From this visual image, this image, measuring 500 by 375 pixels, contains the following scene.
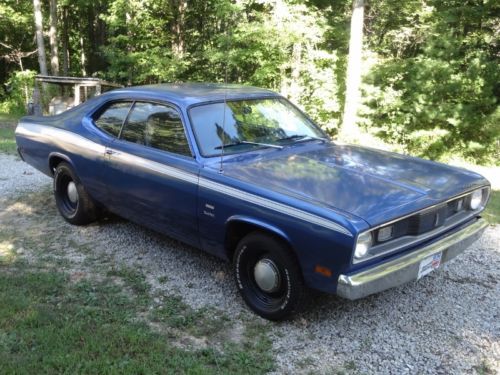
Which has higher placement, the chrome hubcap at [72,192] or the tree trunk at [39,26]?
the tree trunk at [39,26]

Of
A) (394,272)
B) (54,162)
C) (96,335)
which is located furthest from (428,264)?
(54,162)

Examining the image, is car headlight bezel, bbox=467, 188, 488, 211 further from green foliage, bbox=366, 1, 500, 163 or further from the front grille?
green foliage, bbox=366, 1, 500, 163

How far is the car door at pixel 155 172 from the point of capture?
4016mm

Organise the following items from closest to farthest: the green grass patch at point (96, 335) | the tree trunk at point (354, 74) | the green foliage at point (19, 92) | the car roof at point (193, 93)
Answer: the green grass patch at point (96, 335) < the car roof at point (193, 93) < the tree trunk at point (354, 74) < the green foliage at point (19, 92)

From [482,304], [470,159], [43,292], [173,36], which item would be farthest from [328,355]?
[173,36]

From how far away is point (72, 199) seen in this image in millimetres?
5637

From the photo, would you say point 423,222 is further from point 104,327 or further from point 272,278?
point 104,327

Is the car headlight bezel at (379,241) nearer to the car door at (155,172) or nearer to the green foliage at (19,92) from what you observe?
the car door at (155,172)

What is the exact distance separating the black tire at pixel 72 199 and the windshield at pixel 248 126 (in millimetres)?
1945

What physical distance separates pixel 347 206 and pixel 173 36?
57.0 ft

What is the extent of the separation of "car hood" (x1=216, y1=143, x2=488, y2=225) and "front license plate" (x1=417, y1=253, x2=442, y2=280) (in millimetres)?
407

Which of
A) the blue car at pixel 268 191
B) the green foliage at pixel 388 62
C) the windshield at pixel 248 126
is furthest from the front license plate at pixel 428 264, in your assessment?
the green foliage at pixel 388 62

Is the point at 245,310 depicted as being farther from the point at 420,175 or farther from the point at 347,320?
the point at 420,175

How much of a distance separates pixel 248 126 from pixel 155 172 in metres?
0.92
